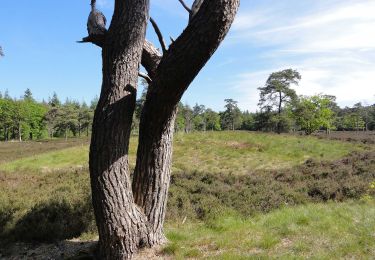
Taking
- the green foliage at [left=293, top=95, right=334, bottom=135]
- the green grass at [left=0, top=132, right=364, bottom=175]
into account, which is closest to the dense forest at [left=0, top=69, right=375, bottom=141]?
the green foliage at [left=293, top=95, right=334, bottom=135]

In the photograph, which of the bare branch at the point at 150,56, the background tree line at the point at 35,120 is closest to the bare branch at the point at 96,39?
the bare branch at the point at 150,56

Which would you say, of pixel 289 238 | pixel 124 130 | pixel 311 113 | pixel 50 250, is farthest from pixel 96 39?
pixel 311 113

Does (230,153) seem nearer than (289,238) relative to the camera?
No

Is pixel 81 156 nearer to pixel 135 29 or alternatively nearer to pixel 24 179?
pixel 24 179

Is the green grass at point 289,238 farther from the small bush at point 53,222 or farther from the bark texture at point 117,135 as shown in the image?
the small bush at point 53,222

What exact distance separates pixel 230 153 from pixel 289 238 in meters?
20.5

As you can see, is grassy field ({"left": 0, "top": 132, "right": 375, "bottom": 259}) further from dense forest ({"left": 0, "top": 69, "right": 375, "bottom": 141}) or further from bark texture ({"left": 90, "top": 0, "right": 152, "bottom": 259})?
dense forest ({"left": 0, "top": 69, "right": 375, "bottom": 141})

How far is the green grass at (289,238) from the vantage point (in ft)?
17.8

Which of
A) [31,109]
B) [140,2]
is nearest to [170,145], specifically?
[140,2]

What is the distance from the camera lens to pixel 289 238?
6.20m

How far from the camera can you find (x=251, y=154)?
26.5 meters

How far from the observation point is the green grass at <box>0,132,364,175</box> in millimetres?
22594

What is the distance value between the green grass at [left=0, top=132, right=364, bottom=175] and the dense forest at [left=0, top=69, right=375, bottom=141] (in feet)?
54.3

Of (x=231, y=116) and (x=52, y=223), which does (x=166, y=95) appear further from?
(x=231, y=116)
